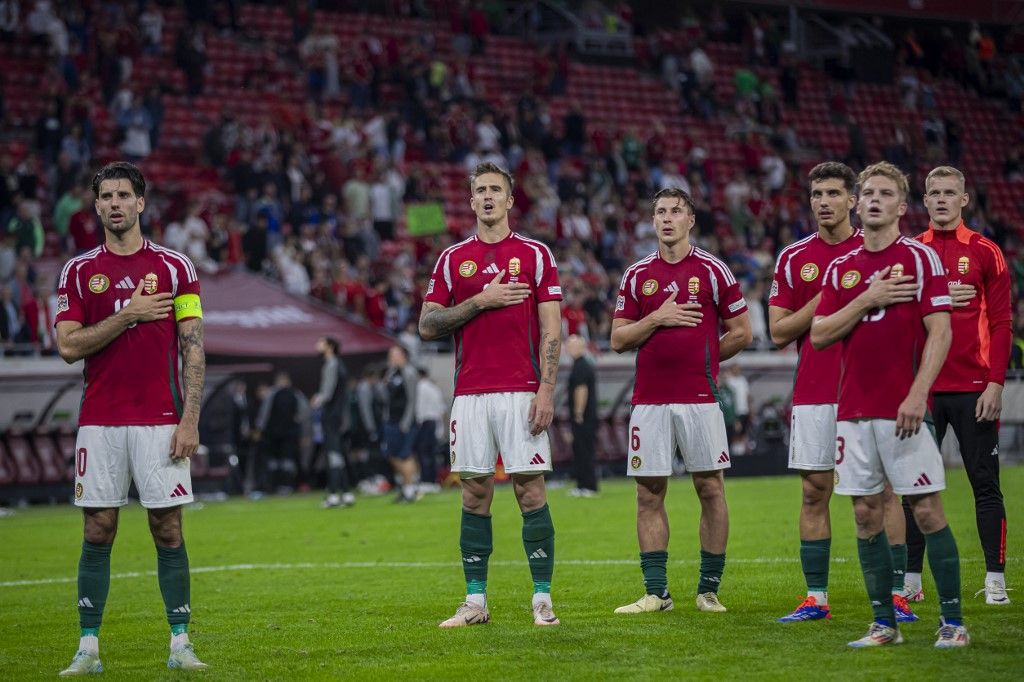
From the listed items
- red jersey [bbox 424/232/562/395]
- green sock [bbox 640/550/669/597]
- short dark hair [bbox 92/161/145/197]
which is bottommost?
green sock [bbox 640/550/669/597]

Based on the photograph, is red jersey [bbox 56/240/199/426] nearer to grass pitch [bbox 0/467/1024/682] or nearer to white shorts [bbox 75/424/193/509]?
white shorts [bbox 75/424/193/509]

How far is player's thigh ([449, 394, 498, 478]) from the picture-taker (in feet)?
30.3

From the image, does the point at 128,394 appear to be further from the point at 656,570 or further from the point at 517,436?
the point at 656,570

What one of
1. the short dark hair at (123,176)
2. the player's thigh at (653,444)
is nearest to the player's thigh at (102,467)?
the short dark hair at (123,176)

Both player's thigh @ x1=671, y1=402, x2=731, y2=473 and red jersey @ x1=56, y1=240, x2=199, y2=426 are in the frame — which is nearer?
red jersey @ x1=56, y1=240, x2=199, y2=426

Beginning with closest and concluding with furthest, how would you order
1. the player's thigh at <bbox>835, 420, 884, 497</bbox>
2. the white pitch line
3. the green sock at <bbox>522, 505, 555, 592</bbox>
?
the player's thigh at <bbox>835, 420, 884, 497</bbox>, the green sock at <bbox>522, 505, 555, 592</bbox>, the white pitch line

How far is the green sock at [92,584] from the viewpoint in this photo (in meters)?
8.08

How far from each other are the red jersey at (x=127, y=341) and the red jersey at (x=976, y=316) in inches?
185

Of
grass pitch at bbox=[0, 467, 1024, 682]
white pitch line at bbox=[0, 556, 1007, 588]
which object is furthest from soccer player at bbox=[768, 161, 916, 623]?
white pitch line at bbox=[0, 556, 1007, 588]

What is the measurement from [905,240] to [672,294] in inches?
87.4

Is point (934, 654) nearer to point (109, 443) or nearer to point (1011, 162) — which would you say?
point (109, 443)

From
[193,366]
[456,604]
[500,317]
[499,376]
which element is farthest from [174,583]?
[456,604]

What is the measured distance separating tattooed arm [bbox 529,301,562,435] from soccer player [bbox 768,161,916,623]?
131cm

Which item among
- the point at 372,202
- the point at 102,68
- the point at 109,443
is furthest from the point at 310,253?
the point at 109,443
